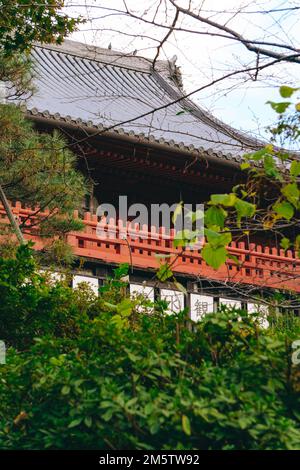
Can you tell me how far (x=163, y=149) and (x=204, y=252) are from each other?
8.22 m

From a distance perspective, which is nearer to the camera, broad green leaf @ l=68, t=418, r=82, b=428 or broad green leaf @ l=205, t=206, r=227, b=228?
broad green leaf @ l=68, t=418, r=82, b=428

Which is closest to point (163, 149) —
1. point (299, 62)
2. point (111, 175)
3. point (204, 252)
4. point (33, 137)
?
point (111, 175)

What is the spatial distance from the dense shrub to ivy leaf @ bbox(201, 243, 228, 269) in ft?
1.06

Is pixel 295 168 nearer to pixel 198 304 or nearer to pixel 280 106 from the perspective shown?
pixel 280 106

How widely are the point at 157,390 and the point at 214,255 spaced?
23.9 inches

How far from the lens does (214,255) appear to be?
3.86 metres

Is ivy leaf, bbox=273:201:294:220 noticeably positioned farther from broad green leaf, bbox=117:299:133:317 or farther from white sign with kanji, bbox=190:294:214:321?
white sign with kanji, bbox=190:294:214:321

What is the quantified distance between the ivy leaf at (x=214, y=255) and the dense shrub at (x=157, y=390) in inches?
12.7

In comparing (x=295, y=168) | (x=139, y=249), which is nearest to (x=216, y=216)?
(x=295, y=168)

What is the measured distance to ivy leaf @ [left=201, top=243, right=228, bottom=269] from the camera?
12.6ft

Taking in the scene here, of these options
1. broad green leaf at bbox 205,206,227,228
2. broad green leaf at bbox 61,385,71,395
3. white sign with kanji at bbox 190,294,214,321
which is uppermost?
white sign with kanji at bbox 190,294,214,321

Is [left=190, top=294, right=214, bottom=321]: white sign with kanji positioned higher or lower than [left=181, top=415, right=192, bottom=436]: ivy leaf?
higher

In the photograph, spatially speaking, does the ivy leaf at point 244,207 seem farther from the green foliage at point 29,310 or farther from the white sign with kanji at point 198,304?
the white sign with kanji at point 198,304

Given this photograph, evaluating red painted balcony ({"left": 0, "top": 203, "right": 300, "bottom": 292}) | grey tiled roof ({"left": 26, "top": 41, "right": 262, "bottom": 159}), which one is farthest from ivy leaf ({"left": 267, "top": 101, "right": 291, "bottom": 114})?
grey tiled roof ({"left": 26, "top": 41, "right": 262, "bottom": 159})
